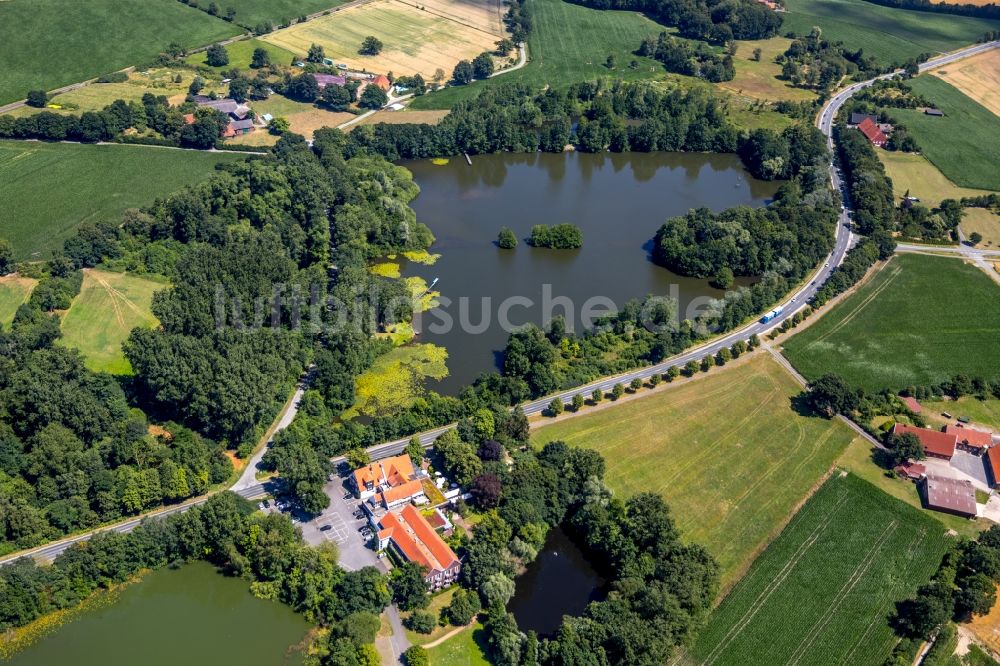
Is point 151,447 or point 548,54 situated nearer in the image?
point 151,447

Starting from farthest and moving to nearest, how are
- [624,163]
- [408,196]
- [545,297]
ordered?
[624,163] < [408,196] < [545,297]

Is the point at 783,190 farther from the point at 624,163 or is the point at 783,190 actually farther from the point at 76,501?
the point at 76,501

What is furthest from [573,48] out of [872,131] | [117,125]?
[117,125]

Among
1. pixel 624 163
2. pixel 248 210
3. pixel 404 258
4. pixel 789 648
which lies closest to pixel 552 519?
pixel 789 648

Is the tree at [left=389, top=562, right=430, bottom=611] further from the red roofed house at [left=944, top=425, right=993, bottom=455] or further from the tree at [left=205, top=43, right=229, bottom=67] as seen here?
the tree at [left=205, top=43, right=229, bottom=67]

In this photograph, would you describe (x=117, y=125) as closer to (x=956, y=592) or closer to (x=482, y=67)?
(x=482, y=67)

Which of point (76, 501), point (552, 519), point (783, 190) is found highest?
point (783, 190)

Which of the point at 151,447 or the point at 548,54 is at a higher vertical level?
the point at 548,54
